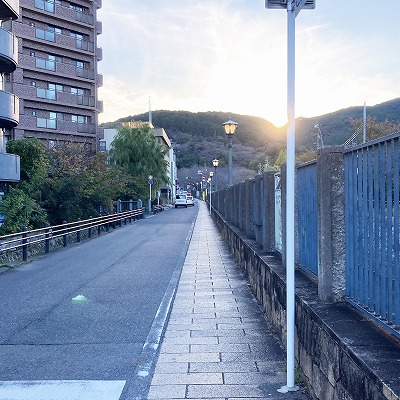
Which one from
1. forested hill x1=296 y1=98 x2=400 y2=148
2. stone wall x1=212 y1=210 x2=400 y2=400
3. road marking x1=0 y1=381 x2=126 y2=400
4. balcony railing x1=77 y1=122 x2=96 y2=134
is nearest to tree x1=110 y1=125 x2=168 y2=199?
balcony railing x1=77 y1=122 x2=96 y2=134

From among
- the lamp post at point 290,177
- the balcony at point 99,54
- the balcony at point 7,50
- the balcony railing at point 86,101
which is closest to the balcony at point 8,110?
the balcony at point 7,50

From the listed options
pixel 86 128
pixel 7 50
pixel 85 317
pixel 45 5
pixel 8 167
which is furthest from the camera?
pixel 86 128

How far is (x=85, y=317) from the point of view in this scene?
8258 millimetres

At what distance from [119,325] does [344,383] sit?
466 centimetres

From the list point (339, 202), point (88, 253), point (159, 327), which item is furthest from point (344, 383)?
point (88, 253)

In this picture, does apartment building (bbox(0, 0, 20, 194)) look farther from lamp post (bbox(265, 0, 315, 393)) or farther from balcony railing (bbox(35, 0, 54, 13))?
balcony railing (bbox(35, 0, 54, 13))

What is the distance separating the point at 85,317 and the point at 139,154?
5008cm

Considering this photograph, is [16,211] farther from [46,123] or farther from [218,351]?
[46,123]

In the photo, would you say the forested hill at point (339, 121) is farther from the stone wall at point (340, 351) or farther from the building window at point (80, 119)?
the stone wall at point (340, 351)

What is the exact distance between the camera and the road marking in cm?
484

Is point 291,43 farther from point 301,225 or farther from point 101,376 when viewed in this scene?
point 101,376

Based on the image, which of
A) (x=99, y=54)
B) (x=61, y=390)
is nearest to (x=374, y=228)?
(x=61, y=390)

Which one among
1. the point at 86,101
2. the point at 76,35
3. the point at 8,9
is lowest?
the point at 8,9

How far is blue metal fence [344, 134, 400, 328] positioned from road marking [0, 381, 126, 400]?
2397mm
